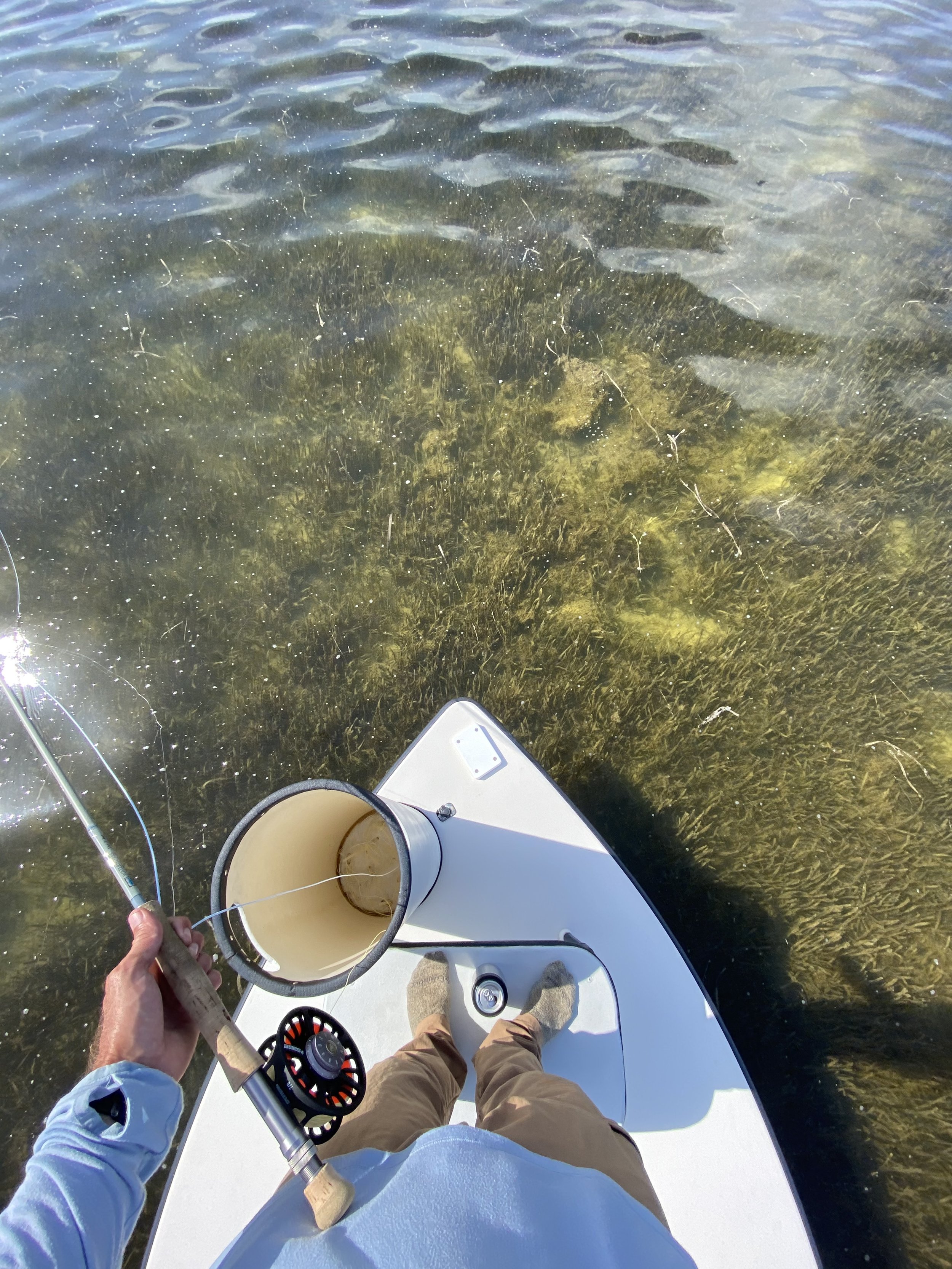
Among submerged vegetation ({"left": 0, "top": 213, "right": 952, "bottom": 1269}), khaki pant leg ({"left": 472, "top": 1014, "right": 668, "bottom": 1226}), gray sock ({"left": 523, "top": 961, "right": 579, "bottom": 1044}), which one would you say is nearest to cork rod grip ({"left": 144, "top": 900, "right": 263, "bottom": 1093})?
khaki pant leg ({"left": 472, "top": 1014, "right": 668, "bottom": 1226})

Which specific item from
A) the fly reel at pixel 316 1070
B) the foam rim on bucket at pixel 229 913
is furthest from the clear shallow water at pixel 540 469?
the fly reel at pixel 316 1070

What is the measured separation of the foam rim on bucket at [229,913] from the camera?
1220 millimetres

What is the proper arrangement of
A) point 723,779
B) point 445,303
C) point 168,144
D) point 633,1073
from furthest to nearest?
point 168,144 < point 445,303 < point 723,779 < point 633,1073

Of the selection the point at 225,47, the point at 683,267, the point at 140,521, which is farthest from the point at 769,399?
the point at 225,47

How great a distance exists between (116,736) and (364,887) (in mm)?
1424

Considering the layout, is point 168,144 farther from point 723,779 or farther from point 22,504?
point 723,779

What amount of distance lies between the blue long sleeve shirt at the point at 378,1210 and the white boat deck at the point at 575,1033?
0.70 m

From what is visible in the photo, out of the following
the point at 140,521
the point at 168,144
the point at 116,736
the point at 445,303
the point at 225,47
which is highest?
the point at 225,47

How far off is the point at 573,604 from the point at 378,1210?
2.08m

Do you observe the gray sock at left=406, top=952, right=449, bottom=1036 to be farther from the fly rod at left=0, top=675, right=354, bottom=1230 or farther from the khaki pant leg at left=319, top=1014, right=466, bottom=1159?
the fly rod at left=0, top=675, right=354, bottom=1230

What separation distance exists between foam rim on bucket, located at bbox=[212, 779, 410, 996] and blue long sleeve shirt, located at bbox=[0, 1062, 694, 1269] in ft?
0.82

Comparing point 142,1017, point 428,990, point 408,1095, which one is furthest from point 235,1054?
point 428,990

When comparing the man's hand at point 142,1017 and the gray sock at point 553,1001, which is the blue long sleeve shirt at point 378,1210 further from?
the gray sock at point 553,1001

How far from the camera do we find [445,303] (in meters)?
3.18
